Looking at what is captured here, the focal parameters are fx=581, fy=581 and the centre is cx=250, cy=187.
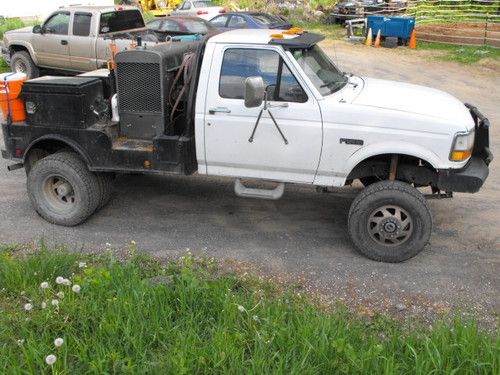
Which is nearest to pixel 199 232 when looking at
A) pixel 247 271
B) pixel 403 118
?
pixel 247 271

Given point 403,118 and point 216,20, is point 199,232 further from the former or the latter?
point 216,20

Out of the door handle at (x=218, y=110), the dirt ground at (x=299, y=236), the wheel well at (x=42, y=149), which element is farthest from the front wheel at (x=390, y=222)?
the wheel well at (x=42, y=149)

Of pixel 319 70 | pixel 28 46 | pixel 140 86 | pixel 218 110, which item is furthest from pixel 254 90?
pixel 28 46

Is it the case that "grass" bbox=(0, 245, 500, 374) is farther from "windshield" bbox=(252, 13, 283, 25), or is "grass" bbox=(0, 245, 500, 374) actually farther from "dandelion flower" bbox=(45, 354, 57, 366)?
"windshield" bbox=(252, 13, 283, 25)

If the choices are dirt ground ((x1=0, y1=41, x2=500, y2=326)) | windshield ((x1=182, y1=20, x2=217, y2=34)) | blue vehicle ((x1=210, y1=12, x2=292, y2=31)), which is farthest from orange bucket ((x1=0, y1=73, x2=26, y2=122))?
blue vehicle ((x1=210, y1=12, x2=292, y2=31))

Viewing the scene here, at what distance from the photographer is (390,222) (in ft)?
18.4

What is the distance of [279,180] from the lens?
5891 millimetres

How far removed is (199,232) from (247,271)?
1.10 metres

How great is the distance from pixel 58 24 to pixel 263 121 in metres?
9.56

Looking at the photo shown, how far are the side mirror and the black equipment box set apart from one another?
73.6 inches

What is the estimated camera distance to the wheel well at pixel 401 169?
Result: 575cm

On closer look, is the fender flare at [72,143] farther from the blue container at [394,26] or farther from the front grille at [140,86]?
the blue container at [394,26]

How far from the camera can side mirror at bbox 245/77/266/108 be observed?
527cm

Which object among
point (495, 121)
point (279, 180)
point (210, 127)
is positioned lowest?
point (495, 121)
